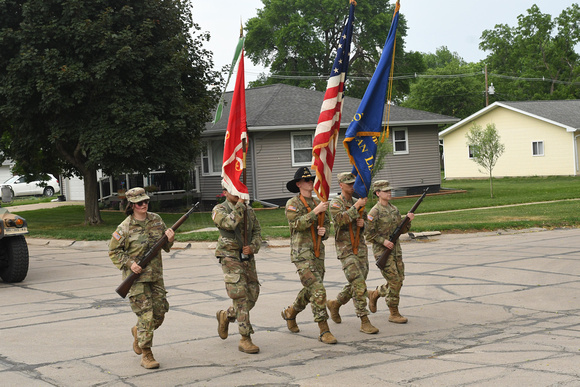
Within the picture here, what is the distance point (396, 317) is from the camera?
8617mm

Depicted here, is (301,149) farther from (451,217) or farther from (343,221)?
(343,221)

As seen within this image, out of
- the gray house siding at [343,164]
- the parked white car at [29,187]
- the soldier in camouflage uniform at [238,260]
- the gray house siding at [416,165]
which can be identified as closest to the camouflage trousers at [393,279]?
the soldier in camouflage uniform at [238,260]

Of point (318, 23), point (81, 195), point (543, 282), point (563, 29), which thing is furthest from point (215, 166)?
point (563, 29)

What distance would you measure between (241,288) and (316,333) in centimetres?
123

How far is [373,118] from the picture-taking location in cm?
902

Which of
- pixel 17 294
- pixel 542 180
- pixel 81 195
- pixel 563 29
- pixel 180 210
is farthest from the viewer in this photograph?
pixel 563 29

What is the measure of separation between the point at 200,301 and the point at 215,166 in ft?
69.5

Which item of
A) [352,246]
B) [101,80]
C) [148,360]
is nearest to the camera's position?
[148,360]

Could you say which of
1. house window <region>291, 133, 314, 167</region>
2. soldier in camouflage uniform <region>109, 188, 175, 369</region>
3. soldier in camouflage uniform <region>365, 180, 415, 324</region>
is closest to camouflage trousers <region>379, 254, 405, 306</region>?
soldier in camouflage uniform <region>365, 180, 415, 324</region>

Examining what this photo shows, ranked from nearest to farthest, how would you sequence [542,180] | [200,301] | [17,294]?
[200,301] → [17,294] → [542,180]

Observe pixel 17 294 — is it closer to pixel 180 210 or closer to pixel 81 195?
pixel 180 210

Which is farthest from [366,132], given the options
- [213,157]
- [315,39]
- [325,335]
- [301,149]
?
[315,39]

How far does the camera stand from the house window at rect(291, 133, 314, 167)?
30031 mm

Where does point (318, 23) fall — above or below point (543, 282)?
above
